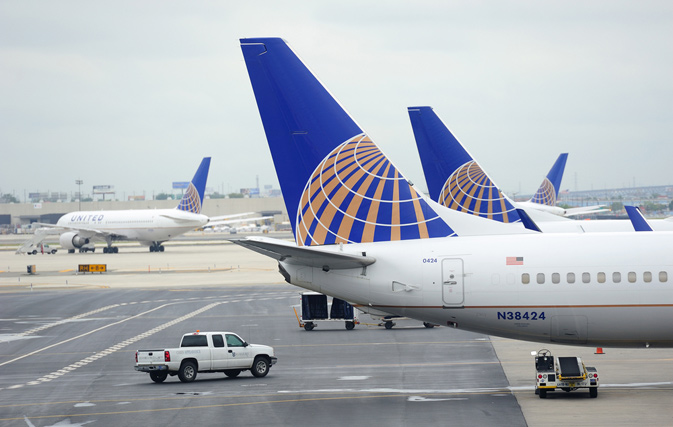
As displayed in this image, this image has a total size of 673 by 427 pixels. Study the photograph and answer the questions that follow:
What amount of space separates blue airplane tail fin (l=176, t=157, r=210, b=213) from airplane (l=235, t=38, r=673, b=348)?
10183 cm

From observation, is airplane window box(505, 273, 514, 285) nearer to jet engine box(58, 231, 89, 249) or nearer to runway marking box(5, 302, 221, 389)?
runway marking box(5, 302, 221, 389)

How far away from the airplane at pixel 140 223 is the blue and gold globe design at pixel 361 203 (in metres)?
97.2

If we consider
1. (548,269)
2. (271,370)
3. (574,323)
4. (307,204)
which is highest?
(307,204)

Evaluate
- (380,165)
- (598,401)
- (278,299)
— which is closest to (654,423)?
(598,401)

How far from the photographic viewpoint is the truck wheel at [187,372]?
102 ft

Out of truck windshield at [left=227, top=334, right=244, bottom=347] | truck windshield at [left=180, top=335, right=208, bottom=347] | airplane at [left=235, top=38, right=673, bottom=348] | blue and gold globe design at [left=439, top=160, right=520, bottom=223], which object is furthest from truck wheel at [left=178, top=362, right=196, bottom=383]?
blue and gold globe design at [left=439, top=160, right=520, bottom=223]

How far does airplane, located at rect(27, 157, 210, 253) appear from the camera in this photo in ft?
401

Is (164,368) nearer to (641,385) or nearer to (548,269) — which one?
(548,269)

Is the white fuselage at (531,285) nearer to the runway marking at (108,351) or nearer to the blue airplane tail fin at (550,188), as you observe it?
the runway marking at (108,351)

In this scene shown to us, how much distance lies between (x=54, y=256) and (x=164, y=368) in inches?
4039

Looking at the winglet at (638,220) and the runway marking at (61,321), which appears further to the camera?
the runway marking at (61,321)

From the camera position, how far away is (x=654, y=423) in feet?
72.2

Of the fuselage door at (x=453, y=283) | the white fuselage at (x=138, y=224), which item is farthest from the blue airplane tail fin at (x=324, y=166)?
the white fuselage at (x=138, y=224)

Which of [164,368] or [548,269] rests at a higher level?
[548,269]
